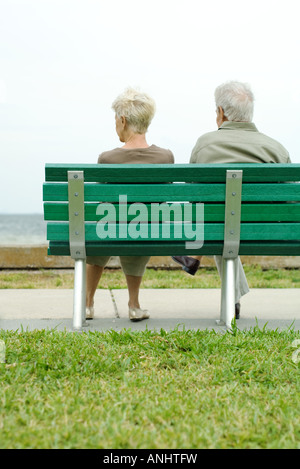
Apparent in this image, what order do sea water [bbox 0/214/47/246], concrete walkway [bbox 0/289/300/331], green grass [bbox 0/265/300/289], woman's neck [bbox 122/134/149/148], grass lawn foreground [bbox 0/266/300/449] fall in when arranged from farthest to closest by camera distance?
sea water [bbox 0/214/47/246], green grass [bbox 0/265/300/289], woman's neck [bbox 122/134/149/148], concrete walkway [bbox 0/289/300/331], grass lawn foreground [bbox 0/266/300/449]

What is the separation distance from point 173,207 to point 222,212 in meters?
0.28

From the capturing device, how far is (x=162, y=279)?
6.60 m

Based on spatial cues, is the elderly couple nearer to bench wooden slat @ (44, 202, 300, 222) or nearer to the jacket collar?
the jacket collar

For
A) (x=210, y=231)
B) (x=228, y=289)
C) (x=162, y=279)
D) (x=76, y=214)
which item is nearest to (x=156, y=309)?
(x=228, y=289)

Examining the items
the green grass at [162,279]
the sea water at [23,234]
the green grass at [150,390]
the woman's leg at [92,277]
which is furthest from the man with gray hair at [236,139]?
the sea water at [23,234]

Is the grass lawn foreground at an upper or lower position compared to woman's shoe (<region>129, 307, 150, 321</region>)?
lower

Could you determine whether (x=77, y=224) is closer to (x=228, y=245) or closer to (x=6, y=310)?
(x=228, y=245)

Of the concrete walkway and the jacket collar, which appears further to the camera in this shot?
the jacket collar

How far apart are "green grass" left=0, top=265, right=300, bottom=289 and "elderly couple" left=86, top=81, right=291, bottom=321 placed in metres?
2.06

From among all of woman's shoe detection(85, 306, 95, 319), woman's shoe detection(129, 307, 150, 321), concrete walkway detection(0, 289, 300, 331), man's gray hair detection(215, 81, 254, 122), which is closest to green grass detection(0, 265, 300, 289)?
concrete walkway detection(0, 289, 300, 331)

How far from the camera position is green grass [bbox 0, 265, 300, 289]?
6.14 metres

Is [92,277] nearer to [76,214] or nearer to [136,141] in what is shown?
[76,214]

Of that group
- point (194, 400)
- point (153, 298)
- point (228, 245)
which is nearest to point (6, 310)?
point (153, 298)
